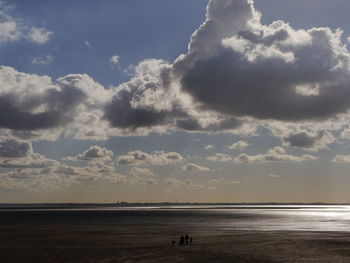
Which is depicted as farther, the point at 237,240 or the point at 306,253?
the point at 237,240

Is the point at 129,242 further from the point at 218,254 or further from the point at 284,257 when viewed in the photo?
the point at 284,257

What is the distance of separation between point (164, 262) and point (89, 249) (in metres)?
17.7

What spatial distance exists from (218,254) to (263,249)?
28.5 ft

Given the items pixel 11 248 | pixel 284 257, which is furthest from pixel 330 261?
pixel 11 248

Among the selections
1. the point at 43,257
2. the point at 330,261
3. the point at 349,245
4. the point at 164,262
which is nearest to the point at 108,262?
the point at 164,262

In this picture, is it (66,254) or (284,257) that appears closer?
(284,257)

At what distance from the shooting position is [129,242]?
73188 mm

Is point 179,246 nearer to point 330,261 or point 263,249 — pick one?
point 263,249

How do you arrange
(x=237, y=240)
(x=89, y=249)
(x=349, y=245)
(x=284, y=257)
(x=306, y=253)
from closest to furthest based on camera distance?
(x=284, y=257), (x=306, y=253), (x=89, y=249), (x=349, y=245), (x=237, y=240)

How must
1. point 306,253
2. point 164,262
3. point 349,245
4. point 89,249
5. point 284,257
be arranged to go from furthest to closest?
point 349,245, point 89,249, point 306,253, point 284,257, point 164,262

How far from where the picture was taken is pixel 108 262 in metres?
52.5

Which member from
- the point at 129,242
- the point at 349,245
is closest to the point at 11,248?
the point at 129,242

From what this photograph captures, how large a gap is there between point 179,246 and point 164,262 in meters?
15.5

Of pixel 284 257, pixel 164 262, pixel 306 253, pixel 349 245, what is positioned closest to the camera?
pixel 164 262
